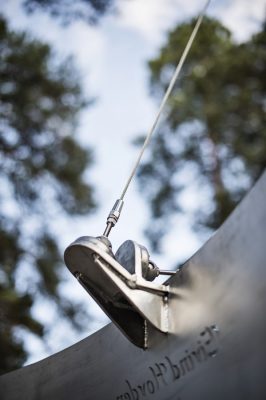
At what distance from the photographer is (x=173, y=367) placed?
5.04ft

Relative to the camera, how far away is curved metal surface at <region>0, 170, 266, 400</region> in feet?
4.17

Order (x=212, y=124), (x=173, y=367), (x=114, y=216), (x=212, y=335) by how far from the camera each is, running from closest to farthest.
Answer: (x=212, y=335) → (x=173, y=367) → (x=114, y=216) → (x=212, y=124)

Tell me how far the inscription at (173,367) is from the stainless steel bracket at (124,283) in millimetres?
98

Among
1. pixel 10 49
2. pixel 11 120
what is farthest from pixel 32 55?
pixel 11 120

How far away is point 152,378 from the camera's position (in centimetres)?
163

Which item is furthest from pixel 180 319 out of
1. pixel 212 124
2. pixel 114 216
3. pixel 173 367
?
pixel 212 124

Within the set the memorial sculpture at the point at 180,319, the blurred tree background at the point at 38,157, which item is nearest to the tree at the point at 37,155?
the blurred tree background at the point at 38,157

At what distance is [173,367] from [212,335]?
204mm

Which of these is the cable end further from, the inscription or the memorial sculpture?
the inscription

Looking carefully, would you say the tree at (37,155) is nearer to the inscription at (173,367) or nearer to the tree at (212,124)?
the tree at (212,124)

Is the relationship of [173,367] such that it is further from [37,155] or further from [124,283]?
[37,155]

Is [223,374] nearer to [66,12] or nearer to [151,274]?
[151,274]

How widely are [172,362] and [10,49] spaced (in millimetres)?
8535

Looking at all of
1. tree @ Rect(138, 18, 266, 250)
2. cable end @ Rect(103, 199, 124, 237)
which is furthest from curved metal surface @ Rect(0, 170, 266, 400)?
tree @ Rect(138, 18, 266, 250)
